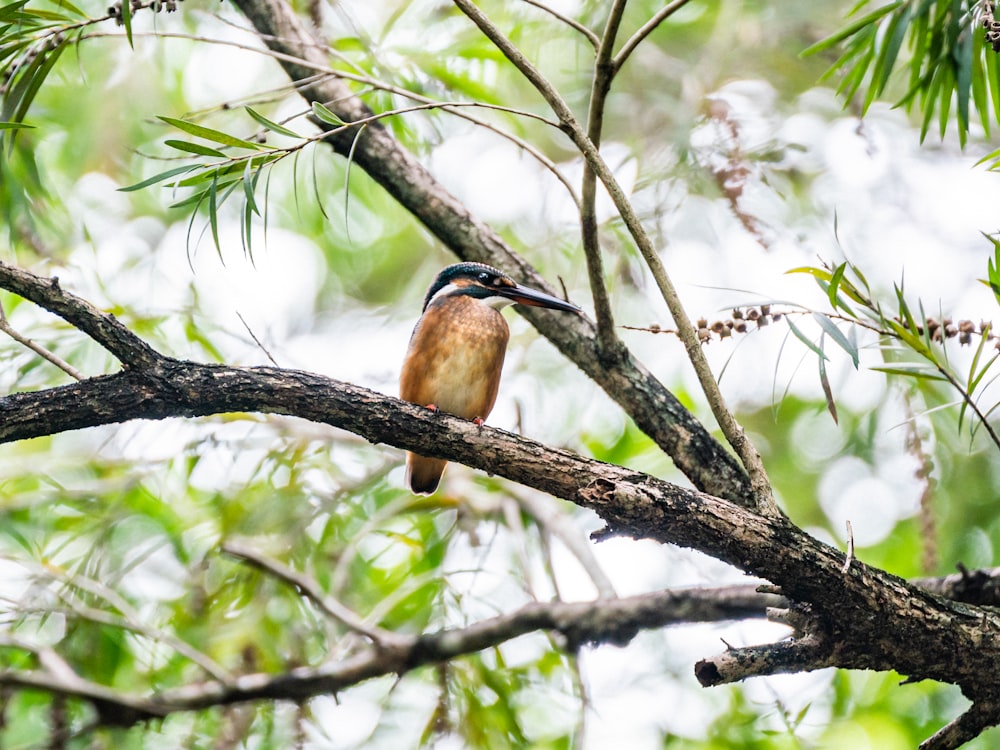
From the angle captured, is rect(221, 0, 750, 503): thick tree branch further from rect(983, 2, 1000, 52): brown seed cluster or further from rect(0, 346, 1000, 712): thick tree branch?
rect(983, 2, 1000, 52): brown seed cluster

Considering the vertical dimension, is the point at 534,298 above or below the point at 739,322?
above

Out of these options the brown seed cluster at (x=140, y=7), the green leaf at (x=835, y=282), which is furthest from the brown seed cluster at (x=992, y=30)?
the brown seed cluster at (x=140, y=7)

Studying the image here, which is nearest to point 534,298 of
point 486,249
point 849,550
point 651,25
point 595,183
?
point 486,249

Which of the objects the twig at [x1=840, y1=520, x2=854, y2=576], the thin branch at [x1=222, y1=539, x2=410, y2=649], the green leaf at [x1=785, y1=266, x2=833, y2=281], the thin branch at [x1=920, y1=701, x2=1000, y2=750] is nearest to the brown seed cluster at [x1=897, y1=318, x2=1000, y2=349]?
the green leaf at [x1=785, y1=266, x2=833, y2=281]

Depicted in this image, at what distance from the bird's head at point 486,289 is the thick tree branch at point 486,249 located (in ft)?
0.19

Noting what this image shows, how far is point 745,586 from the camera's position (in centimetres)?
365

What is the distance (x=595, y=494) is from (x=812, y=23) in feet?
13.4

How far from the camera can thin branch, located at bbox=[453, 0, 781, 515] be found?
2596mm

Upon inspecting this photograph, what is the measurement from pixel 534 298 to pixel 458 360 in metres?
0.44

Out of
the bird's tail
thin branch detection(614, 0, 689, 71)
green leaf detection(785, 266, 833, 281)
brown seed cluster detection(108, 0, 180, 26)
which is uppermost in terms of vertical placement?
brown seed cluster detection(108, 0, 180, 26)

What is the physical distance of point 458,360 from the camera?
3883 mm

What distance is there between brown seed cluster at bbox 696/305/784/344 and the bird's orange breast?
1407 millimetres

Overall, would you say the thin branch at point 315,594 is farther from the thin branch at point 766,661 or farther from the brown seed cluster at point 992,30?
the brown seed cluster at point 992,30

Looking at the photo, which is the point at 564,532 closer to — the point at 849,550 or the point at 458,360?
the point at 458,360
